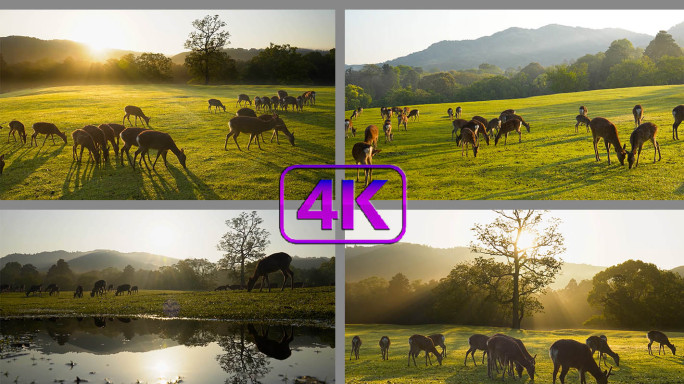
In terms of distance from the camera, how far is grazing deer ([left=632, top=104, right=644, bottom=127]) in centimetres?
647

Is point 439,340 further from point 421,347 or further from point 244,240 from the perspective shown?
point 244,240

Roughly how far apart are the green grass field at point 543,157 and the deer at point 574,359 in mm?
1999

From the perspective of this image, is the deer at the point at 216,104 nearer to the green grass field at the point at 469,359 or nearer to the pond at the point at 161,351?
the pond at the point at 161,351

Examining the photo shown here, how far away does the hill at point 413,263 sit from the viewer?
595 centimetres

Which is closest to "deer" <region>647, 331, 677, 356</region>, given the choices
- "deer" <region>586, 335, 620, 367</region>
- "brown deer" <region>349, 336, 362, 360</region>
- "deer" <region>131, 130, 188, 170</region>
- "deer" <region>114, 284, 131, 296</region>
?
"deer" <region>586, 335, 620, 367</region>

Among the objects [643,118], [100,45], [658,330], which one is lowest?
[658,330]

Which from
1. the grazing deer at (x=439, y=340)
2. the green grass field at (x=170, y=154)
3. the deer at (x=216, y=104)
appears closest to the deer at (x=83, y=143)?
the green grass field at (x=170, y=154)

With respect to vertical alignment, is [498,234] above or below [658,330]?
above

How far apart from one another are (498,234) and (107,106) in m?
6.01

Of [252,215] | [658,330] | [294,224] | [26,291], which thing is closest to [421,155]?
[294,224]

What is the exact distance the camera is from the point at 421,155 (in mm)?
6746

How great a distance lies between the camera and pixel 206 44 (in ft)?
20.7

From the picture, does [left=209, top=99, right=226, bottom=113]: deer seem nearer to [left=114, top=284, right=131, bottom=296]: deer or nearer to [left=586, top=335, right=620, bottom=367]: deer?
[left=114, top=284, right=131, bottom=296]: deer

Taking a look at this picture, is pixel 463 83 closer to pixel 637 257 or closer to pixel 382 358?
pixel 637 257
